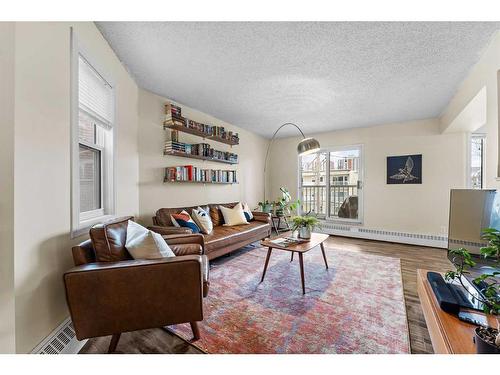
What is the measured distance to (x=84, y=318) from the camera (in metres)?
1.30

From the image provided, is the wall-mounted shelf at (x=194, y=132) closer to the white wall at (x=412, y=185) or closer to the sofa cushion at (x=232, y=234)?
the sofa cushion at (x=232, y=234)

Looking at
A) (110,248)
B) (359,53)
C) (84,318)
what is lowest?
(84,318)

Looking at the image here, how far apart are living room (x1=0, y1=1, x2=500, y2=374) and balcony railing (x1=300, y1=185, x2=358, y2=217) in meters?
0.88

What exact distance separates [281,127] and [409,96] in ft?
7.86

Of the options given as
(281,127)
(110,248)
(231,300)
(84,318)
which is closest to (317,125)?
(281,127)

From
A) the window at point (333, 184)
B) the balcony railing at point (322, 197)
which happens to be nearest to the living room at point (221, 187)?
the window at point (333, 184)

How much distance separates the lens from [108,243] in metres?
1.56

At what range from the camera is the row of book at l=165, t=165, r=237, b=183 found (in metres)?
3.32

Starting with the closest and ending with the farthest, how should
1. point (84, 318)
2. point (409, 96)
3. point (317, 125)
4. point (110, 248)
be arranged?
point (84, 318)
point (110, 248)
point (409, 96)
point (317, 125)

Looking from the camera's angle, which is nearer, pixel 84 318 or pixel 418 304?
pixel 84 318

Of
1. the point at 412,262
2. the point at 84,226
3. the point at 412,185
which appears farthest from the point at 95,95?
the point at 412,185

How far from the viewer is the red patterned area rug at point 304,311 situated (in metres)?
1.53

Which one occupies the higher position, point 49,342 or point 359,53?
point 359,53

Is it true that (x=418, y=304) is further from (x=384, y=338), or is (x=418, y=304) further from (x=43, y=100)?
(x=43, y=100)
